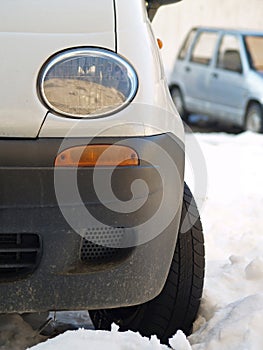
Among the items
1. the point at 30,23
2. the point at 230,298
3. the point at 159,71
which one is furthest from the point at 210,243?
the point at 30,23

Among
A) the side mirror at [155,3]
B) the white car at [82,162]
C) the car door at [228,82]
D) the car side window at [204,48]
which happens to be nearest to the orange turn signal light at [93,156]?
the white car at [82,162]

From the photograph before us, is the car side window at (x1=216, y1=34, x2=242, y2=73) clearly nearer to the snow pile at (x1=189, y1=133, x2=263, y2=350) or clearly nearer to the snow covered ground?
the snow pile at (x1=189, y1=133, x2=263, y2=350)

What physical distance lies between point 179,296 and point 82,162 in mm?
758

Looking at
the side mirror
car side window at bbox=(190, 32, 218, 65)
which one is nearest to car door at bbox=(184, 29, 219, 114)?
car side window at bbox=(190, 32, 218, 65)

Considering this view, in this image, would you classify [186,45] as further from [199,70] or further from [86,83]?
[86,83]

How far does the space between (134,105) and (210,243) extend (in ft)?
6.36

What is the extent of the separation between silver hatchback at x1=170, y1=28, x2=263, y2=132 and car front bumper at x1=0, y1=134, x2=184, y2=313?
8.27 meters

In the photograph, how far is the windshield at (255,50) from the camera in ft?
36.6

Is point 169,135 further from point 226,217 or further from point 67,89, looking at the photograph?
point 226,217

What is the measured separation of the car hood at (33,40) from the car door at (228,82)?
8841 mm

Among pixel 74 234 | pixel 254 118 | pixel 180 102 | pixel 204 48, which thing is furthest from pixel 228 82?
pixel 74 234

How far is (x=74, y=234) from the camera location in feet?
7.14

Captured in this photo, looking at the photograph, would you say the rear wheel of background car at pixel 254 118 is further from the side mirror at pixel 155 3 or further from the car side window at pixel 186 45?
the side mirror at pixel 155 3

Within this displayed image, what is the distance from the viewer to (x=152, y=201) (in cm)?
223
